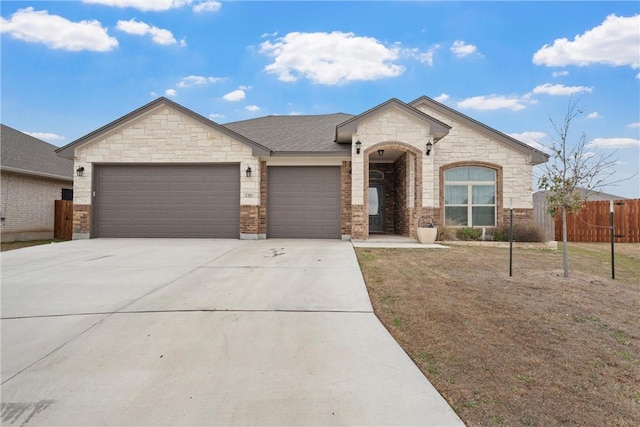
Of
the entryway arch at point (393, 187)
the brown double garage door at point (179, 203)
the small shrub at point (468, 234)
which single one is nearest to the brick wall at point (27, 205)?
the brown double garage door at point (179, 203)

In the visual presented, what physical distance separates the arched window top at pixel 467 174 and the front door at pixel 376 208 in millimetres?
3231

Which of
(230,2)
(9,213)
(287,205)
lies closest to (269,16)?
(230,2)

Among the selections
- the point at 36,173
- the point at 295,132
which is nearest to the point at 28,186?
the point at 36,173

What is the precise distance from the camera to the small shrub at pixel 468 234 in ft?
39.4

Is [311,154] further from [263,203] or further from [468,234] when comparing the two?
[468,234]

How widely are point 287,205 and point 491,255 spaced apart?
710cm

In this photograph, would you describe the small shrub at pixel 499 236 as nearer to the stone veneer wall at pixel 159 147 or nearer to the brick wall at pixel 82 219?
the stone veneer wall at pixel 159 147

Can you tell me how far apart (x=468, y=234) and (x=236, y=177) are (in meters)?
9.04

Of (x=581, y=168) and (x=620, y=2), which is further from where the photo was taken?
(x=620, y=2)

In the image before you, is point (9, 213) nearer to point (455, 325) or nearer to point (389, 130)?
point (389, 130)

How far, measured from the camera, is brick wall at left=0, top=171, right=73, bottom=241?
13.0m

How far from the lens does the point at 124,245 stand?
392 inches

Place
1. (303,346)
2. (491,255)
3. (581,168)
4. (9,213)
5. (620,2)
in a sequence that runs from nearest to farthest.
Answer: (303,346) < (581,168) < (491,255) < (620,2) < (9,213)

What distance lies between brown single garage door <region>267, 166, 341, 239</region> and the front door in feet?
11.8
